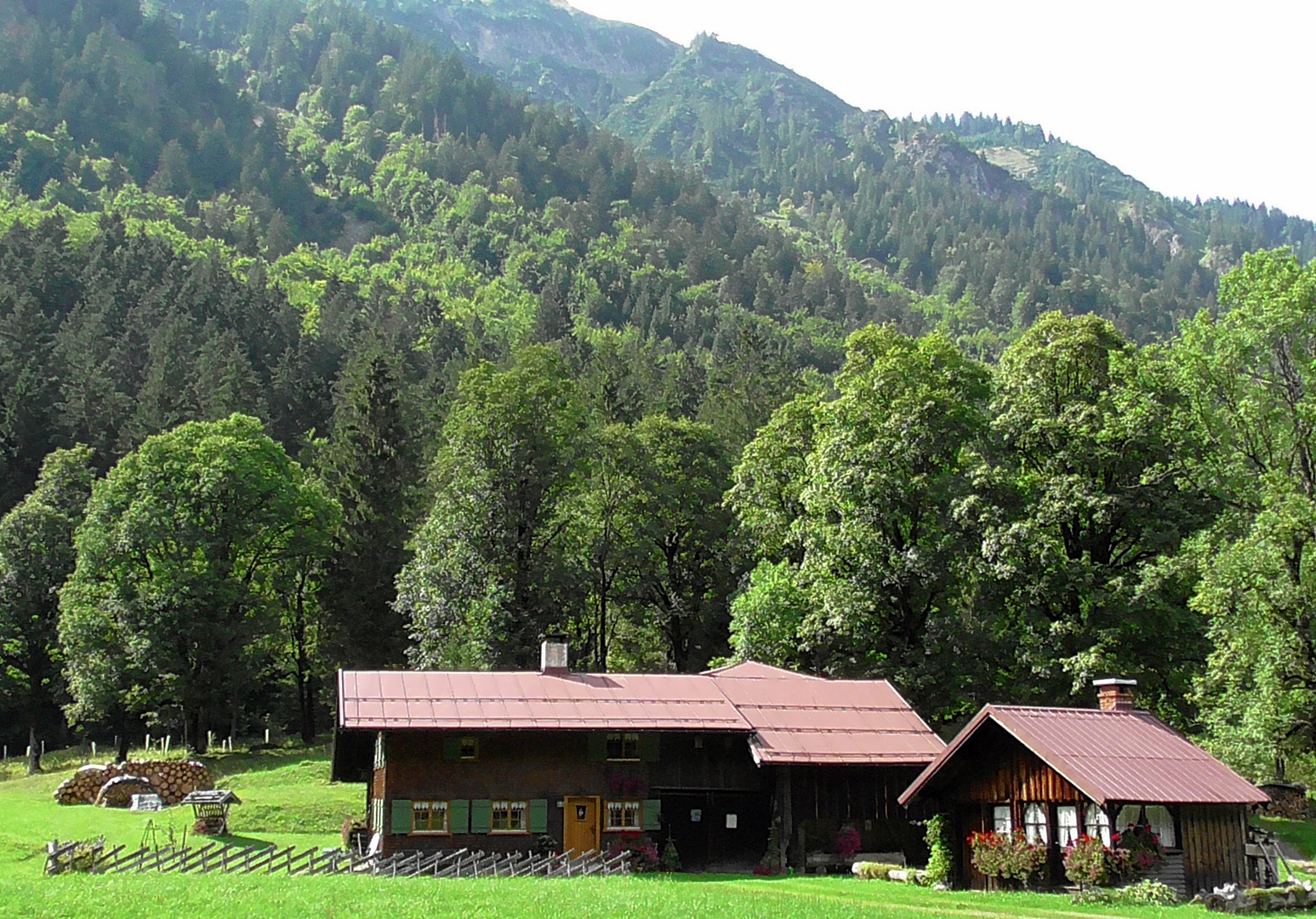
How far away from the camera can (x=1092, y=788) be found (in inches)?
1046

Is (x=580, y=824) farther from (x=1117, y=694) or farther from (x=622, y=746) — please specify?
(x=1117, y=694)

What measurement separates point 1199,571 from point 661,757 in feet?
55.0

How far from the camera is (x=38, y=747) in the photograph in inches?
2527

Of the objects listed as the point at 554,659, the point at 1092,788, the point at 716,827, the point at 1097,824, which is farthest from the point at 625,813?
the point at 1092,788

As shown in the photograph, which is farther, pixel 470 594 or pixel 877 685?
pixel 470 594

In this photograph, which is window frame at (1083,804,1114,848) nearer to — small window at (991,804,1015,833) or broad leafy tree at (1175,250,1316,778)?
small window at (991,804,1015,833)

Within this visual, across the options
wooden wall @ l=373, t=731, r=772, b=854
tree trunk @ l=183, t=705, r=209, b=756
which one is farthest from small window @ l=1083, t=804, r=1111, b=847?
tree trunk @ l=183, t=705, r=209, b=756

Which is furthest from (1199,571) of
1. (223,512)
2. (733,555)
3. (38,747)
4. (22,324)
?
(22,324)

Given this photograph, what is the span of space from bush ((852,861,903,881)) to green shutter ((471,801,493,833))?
997 cm

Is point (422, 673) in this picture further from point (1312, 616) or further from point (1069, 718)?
point (1312, 616)

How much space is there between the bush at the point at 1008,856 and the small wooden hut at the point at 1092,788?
0.34 m

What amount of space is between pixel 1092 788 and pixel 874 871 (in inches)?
347

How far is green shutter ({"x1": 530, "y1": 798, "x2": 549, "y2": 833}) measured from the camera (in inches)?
1431

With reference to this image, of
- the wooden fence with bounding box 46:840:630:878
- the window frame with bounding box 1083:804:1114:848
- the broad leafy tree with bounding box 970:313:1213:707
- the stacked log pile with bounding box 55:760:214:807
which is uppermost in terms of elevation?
the broad leafy tree with bounding box 970:313:1213:707
